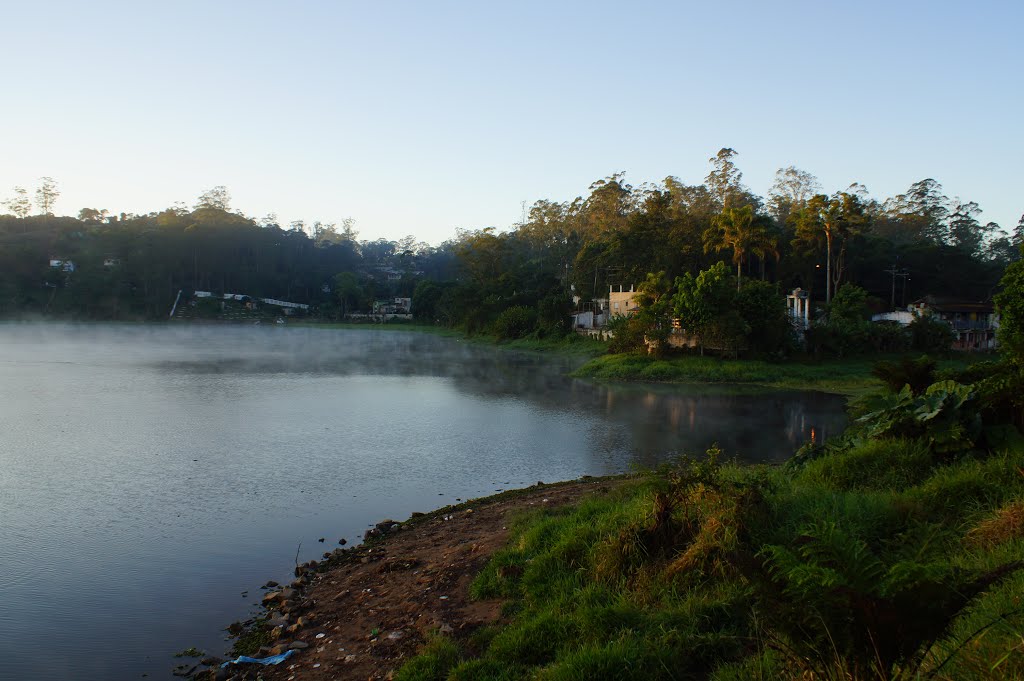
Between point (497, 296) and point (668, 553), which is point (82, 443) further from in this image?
point (497, 296)

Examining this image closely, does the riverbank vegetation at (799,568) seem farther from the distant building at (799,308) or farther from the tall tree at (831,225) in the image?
the tall tree at (831,225)

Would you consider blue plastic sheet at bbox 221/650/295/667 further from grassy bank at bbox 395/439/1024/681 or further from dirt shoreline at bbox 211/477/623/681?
grassy bank at bbox 395/439/1024/681

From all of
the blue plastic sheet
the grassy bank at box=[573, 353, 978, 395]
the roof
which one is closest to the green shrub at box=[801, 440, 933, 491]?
the blue plastic sheet

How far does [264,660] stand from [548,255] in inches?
3108

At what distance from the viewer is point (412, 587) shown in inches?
269

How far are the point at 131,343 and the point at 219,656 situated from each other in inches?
2007

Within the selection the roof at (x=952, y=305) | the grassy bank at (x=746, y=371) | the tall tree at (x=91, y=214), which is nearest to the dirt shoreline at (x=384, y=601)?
the grassy bank at (x=746, y=371)

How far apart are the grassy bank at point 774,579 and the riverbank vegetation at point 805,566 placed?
1cm

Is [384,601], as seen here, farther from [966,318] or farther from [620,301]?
[966,318]

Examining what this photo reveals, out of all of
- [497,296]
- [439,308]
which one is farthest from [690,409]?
[439,308]

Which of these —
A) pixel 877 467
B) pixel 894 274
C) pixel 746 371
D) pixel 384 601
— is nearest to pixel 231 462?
pixel 384 601

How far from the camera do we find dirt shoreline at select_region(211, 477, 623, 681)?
18.3ft

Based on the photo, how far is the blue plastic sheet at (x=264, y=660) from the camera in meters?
5.75

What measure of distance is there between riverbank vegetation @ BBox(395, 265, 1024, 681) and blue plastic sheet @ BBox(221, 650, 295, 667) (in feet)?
5.03
